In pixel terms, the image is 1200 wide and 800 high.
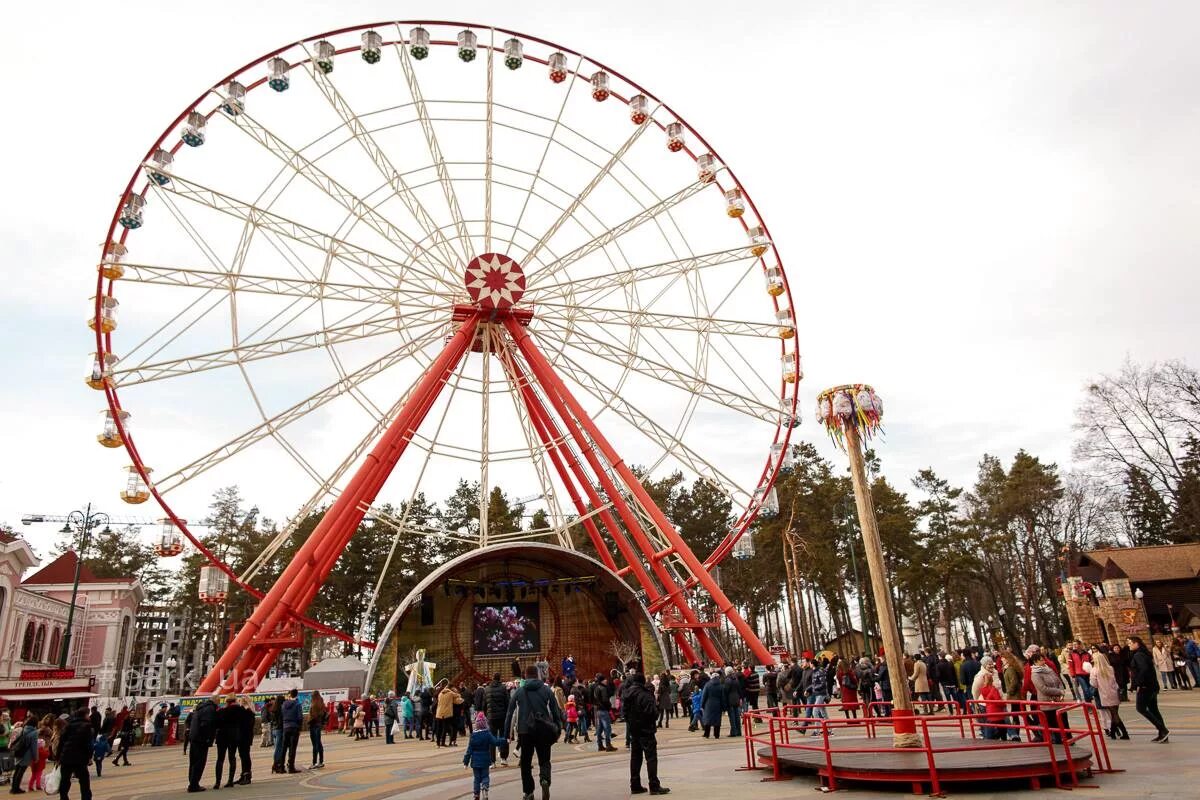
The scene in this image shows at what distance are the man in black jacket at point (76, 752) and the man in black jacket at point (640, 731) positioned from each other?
23.5ft

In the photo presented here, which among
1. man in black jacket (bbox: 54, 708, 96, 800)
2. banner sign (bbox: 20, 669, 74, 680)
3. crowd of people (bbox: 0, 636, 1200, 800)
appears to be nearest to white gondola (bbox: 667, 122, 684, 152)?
crowd of people (bbox: 0, 636, 1200, 800)

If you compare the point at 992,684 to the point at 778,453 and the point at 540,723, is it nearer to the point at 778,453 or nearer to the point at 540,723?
the point at 540,723

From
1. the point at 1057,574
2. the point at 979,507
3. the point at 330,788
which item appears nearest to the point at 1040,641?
the point at 1057,574

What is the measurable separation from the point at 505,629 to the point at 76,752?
21469mm

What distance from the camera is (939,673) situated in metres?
19.0

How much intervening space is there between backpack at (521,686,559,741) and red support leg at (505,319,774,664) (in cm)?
1522

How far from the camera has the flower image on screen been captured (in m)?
31.0

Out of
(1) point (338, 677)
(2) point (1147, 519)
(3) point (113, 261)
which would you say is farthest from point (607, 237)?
(2) point (1147, 519)

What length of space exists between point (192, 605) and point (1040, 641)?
63660mm

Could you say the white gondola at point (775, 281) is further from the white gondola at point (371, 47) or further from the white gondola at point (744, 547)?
the white gondola at point (371, 47)

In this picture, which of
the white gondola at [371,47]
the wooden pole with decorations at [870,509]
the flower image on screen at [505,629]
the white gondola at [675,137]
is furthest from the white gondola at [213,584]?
the wooden pole with decorations at [870,509]

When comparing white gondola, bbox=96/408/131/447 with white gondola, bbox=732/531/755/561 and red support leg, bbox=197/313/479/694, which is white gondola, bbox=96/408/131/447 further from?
white gondola, bbox=732/531/755/561

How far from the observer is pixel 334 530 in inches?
869

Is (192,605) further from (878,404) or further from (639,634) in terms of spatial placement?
(878,404)
